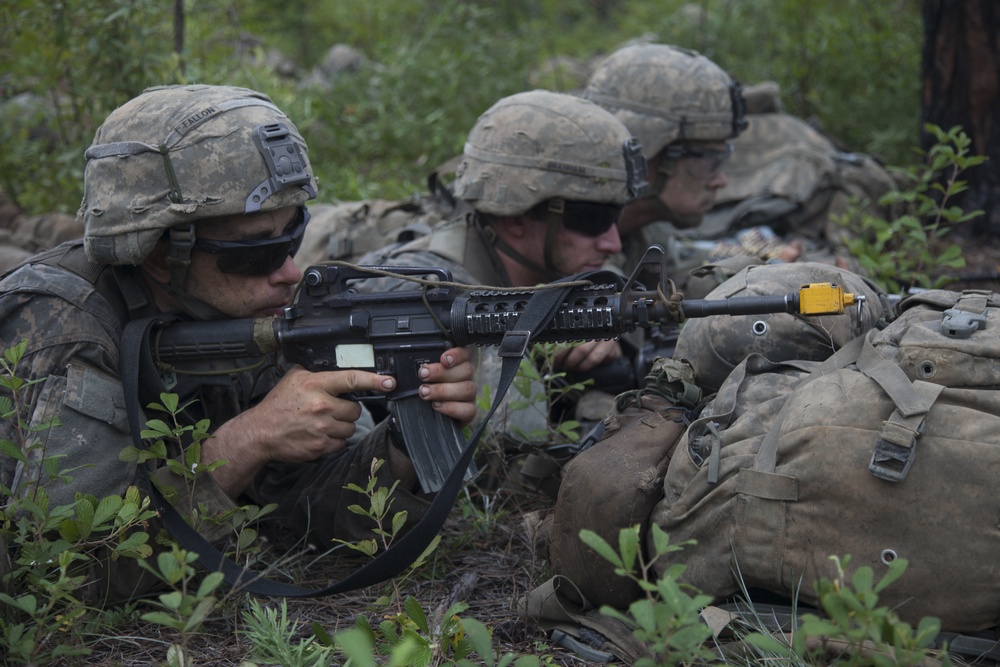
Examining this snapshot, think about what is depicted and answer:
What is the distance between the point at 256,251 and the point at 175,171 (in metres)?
0.32

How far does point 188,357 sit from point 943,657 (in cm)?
213

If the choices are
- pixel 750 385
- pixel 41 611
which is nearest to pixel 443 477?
pixel 750 385

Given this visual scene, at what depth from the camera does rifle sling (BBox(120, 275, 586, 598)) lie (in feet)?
8.93

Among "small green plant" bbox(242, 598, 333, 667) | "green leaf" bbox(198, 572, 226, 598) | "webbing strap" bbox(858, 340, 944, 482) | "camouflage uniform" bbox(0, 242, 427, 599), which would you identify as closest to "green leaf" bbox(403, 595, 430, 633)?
"small green plant" bbox(242, 598, 333, 667)

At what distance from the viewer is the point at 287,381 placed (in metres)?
2.99

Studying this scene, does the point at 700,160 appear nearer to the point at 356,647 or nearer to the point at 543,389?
the point at 543,389

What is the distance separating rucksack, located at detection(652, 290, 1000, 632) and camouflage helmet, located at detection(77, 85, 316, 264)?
1436mm

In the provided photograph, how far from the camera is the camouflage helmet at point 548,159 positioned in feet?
13.4

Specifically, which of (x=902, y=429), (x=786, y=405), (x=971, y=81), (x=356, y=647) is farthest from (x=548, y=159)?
(x=971, y=81)

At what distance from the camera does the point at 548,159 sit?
4.07 metres

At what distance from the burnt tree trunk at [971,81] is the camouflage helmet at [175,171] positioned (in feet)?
13.7

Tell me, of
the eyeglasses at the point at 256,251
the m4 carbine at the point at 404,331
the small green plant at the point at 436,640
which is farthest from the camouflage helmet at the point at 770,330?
the eyeglasses at the point at 256,251

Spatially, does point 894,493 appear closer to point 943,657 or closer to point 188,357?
point 943,657

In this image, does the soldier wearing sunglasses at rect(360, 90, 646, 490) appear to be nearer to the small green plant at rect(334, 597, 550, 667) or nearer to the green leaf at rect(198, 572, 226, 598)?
the small green plant at rect(334, 597, 550, 667)
